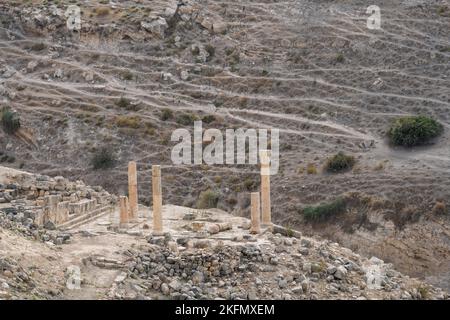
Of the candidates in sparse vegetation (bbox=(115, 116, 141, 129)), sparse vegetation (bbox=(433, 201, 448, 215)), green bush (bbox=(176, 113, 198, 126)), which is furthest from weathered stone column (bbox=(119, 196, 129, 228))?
sparse vegetation (bbox=(115, 116, 141, 129))

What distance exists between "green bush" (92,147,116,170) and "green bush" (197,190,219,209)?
6.50m

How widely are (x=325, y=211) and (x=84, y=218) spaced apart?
14.6 m

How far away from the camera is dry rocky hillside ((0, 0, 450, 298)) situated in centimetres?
4644

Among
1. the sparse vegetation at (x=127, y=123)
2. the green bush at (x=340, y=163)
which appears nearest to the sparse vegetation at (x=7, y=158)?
the sparse vegetation at (x=127, y=123)

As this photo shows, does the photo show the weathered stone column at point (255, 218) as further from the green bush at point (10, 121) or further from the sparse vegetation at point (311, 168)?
the green bush at point (10, 121)

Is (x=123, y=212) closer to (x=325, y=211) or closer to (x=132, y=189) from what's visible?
(x=132, y=189)

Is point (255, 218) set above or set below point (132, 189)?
below

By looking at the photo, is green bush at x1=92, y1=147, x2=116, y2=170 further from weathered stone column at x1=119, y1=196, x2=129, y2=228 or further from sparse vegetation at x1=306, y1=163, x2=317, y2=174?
weathered stone column at x1=119, y1=196, x2=129, y2=228

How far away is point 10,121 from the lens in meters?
58.5

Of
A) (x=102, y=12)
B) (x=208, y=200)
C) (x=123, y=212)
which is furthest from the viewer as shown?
(x=102, y=12)

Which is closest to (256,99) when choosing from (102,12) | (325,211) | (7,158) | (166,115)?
(166,115)

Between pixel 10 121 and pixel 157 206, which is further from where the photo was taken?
pixel 10 121

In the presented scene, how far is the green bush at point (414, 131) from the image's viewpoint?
166 feet

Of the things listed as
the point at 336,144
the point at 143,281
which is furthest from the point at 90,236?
the point at 336,144
